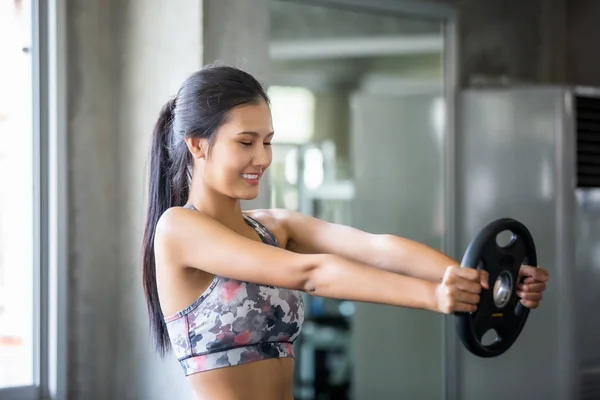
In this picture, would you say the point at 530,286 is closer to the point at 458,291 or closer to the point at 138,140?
the point at 458,291

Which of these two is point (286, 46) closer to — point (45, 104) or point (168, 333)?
point (45, 104)

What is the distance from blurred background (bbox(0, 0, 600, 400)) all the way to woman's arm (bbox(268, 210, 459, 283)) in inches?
54.3

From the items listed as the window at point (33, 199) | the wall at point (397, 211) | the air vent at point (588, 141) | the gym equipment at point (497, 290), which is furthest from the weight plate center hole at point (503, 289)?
the air vent at point (588, 141)

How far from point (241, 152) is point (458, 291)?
1.67ft

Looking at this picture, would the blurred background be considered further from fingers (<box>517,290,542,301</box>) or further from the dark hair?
fingers (<box>517,290,542,301</box>)

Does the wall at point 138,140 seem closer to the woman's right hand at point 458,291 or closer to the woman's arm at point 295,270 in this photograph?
the woman's arm at point 295,270

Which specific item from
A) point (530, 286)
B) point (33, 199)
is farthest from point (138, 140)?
point (530, 286)

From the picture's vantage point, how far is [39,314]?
3.32 m

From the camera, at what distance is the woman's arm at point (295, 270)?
1.48 meters

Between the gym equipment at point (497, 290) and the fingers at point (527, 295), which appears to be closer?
the gym equipment at point (497, 290)

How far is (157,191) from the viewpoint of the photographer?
6.20 ft

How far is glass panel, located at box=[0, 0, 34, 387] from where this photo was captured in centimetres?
331

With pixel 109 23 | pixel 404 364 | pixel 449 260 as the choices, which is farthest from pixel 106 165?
pixel 449 260

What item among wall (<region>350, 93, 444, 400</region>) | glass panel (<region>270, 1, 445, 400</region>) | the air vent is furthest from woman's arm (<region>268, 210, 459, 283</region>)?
the air vent
